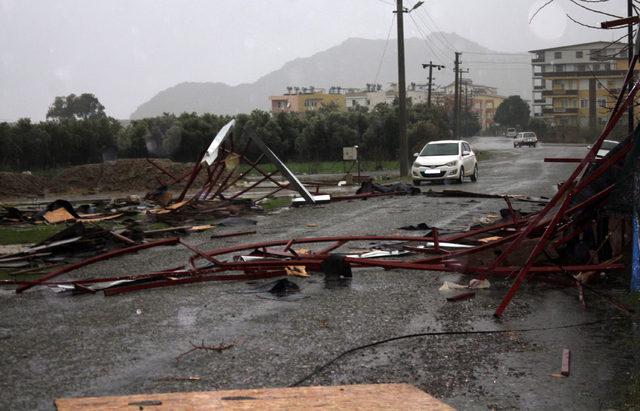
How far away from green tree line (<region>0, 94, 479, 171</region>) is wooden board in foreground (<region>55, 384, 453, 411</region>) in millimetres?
36633

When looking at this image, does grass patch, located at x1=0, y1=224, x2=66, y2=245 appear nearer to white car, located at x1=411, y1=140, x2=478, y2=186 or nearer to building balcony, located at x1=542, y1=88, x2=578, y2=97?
white car, located at x1=411, y1=140, x2=478, y2=186

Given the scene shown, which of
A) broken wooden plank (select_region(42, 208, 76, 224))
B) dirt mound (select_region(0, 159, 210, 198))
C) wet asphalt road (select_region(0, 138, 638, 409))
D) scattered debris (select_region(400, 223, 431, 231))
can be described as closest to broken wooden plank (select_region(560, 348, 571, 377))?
wet asphalt road (select_region(0, 138, 638, 409))

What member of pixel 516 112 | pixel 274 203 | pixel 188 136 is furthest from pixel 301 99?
pixel 274 203

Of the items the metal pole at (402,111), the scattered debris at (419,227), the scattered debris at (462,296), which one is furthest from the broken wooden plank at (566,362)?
the metal pole at (402,111)

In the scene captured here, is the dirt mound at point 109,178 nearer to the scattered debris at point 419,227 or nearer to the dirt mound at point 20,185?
the dirt mound at point 20,185

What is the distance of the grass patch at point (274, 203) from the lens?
1965 cm

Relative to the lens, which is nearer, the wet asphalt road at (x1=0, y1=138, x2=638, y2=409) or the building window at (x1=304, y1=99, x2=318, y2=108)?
the wet asphalt road at (x1=0, y1=138, x2=638, y2=409)

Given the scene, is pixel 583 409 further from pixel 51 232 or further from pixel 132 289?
pixel 51 232

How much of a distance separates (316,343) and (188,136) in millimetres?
45878

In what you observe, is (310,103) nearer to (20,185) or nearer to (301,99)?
(301,99)

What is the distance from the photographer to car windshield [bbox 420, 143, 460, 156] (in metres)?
28.3

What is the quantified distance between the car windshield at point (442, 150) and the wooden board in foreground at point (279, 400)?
79.3 feet

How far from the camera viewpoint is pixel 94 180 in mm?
31484

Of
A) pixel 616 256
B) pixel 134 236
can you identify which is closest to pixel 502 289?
pixel 616 256
